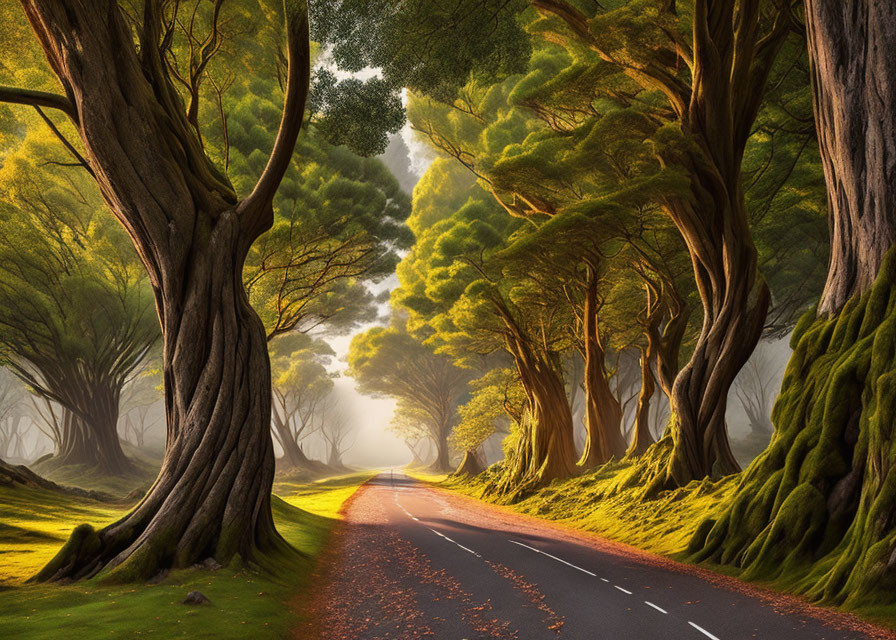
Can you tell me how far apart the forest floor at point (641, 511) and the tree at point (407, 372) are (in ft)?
91.7

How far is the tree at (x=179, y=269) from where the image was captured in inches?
342

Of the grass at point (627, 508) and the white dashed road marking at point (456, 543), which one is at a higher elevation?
the grass at point (627, 508)

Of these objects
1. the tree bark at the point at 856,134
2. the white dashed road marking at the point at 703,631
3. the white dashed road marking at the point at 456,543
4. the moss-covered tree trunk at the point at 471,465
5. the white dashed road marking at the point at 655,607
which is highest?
the tree bark at the point at 856,134

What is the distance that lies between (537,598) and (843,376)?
19.4 feet

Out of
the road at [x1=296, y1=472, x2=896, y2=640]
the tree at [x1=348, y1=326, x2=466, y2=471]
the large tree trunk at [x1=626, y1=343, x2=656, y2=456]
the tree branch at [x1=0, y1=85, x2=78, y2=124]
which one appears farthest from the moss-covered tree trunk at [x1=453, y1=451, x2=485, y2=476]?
the tree branch at [x1=0, y1=85, x2=78, y2=124]

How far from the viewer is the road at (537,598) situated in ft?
22.6

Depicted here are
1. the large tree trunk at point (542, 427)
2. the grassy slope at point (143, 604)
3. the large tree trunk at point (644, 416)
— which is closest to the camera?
the grassy slope at point (143, 604)

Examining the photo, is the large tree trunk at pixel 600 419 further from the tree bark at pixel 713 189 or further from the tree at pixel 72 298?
the tree at pixel 72 298

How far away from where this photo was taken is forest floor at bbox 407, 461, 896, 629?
399 inches

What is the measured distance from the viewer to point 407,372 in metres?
53.0

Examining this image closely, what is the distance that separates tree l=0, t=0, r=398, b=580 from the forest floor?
8.50 m

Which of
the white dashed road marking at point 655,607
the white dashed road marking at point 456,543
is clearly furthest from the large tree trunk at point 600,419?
the white dashed road marking at point 655,607

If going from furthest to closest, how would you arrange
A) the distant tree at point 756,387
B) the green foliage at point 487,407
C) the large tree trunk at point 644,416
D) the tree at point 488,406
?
the distant tree at point 756,387 < the green foliage at point 487,407 < the tree at point 488,406 < the large tree trunk at point 644,416

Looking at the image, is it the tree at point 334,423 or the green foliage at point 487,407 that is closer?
the green foliage at point 487,407
